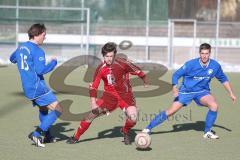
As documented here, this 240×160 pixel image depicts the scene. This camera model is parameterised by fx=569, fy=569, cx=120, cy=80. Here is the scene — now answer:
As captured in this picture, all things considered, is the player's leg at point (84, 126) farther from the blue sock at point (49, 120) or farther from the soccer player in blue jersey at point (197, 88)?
the soccer player in blue jersey at point (197, 88)

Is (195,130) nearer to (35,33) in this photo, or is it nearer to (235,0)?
(35,33)

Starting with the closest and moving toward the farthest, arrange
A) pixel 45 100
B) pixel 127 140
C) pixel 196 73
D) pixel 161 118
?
1. pixel 45 100
2. pixel 127 140
3. pixel 161 118
4. pixel 196 73

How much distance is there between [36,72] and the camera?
6.86 metres

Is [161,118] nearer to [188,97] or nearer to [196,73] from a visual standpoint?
[188,97]

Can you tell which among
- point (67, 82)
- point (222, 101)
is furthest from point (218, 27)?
point (222, 101)

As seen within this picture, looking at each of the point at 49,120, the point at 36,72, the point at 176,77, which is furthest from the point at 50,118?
the point at 176,77

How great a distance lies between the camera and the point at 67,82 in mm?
15641

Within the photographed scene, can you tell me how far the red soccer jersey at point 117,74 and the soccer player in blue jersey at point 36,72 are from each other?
0.67 metres

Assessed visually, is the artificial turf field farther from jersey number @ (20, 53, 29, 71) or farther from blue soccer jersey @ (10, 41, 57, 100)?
jersey number @ (20, 53, 29, 71)

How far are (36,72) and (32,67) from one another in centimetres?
8

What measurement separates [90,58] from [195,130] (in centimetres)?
1324

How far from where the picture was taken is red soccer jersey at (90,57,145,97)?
23.8ft

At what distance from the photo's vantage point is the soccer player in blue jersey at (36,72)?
682cm

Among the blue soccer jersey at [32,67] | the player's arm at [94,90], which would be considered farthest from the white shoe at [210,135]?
the blue soccer jersey at [32,67]
